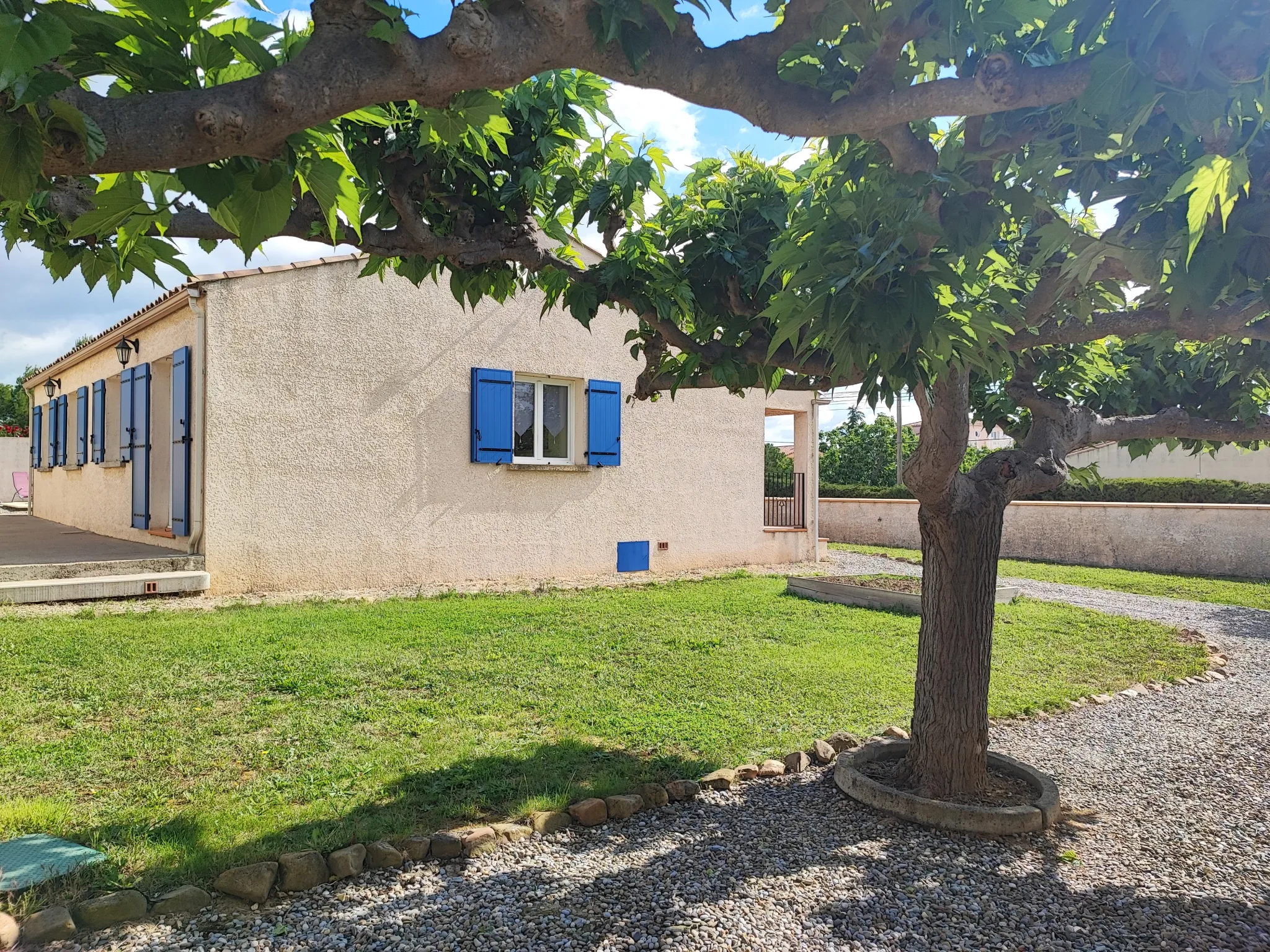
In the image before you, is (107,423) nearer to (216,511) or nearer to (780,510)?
(216,511)

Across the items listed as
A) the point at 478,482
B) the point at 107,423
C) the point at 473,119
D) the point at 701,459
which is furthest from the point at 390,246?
the point at 107,423

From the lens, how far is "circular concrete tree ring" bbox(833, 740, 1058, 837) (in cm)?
354

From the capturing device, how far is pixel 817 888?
9.88 ft

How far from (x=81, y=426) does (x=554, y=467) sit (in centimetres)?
854

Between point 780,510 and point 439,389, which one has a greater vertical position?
point 439,389

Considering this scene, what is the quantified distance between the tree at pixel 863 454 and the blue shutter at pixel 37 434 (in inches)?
803

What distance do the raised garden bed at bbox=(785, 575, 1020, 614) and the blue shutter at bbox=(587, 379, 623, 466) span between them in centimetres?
302

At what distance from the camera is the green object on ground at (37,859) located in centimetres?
274

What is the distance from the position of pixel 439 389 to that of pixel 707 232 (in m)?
6.78

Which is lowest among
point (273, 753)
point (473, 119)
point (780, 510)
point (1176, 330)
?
point (273, 753)

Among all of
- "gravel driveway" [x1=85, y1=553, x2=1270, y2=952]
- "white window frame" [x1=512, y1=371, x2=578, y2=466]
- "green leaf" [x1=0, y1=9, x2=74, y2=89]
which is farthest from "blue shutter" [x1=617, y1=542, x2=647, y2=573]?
"green leaf" [x1=0, y1=9, x2=74, y2=89]

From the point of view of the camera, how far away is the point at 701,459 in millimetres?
12586

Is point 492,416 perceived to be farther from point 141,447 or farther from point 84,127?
point 84,127

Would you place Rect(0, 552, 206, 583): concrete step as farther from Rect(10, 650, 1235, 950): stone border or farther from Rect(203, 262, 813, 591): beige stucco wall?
Rect(10, 650, 1235, 950): stone border
